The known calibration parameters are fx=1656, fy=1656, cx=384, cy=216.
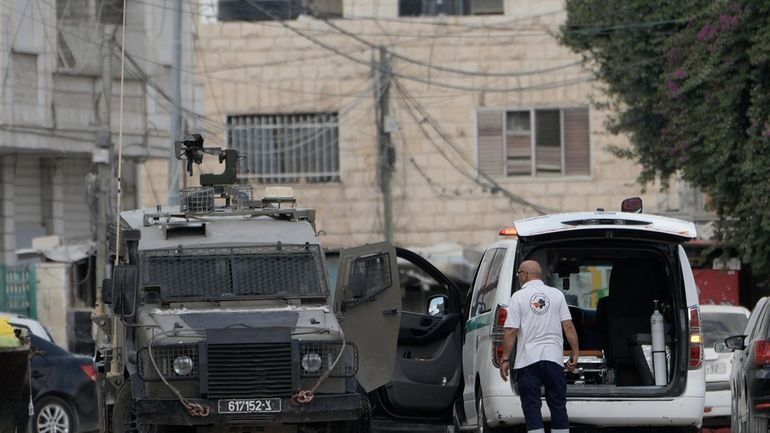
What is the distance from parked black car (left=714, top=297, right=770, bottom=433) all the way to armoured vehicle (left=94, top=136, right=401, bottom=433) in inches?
139

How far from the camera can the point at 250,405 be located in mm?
13375

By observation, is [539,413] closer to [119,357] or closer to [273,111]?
[119,357]

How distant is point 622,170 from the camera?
119 feet

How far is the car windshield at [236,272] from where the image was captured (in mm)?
14398

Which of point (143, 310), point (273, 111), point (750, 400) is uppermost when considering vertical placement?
point (273, 111)

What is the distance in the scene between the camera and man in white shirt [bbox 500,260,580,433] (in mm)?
13266

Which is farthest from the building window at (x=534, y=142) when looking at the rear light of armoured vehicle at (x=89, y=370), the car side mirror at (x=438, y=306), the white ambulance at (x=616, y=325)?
the white ambulance at (x=616, y=325)

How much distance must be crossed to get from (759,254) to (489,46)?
46.8 feet

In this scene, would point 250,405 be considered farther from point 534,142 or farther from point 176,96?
point 534,142

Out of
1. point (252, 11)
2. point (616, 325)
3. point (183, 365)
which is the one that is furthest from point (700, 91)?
point (252, 11)

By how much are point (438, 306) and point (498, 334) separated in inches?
94.4

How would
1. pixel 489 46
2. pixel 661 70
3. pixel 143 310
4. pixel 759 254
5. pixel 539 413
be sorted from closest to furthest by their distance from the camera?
pixel 539 413, pixel 143 310, pixel 759 254, pixel 661 70, pixel 489 46

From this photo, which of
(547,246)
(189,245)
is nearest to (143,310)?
(189,245)

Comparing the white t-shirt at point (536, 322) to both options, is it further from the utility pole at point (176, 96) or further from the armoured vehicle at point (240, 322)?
the utility pole at point (176, 96)
